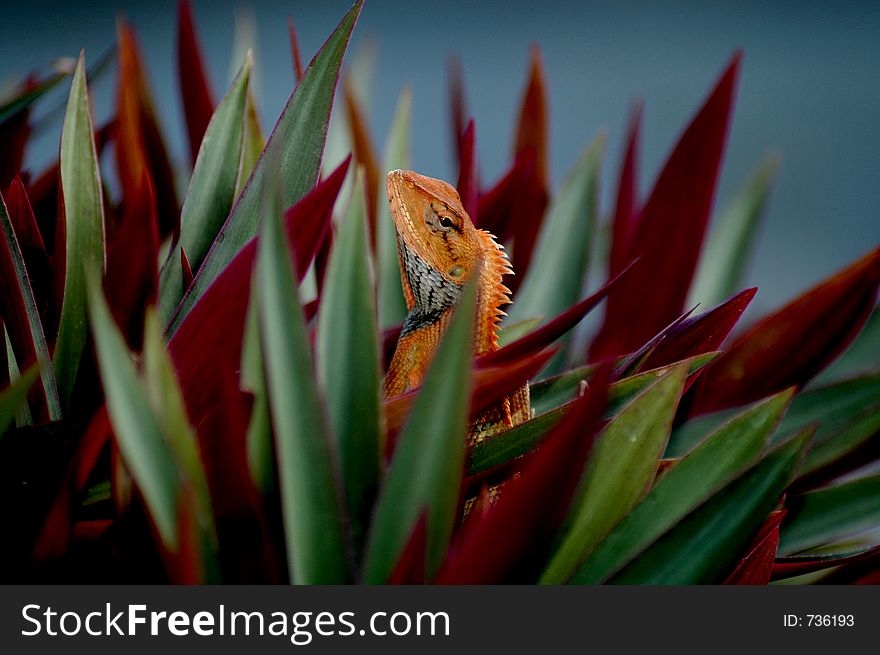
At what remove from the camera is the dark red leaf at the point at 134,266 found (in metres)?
0.48

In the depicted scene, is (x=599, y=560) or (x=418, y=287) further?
(x=418, y=287)

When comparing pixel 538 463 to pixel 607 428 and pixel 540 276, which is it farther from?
pixel 540 276

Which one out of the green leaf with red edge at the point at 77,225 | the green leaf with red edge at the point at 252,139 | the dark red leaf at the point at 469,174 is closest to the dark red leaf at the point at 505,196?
the dark red leaf at the point at 469,174

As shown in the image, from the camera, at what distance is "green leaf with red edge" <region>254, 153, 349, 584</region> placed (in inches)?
10.6

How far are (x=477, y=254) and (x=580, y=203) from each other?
0.13m

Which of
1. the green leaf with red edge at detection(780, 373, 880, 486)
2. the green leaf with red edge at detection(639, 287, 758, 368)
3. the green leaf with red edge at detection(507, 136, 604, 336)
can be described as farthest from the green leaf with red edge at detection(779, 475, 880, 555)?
the green leaf with red edge at detection(507, 136, 604, 336)

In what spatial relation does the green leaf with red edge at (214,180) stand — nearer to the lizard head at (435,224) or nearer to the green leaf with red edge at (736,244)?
the lizard head at (435,224)

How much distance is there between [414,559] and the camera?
0.92 ft

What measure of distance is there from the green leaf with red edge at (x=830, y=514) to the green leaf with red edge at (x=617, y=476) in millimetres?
192

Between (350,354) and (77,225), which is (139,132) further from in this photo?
(350,354)

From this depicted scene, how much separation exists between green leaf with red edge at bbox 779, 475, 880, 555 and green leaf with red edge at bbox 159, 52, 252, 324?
17.3 inches

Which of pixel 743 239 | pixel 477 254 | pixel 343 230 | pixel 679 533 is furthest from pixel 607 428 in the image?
pixel 743 239

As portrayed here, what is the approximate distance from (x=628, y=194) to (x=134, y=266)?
441 mm

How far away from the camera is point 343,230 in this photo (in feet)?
1.07
